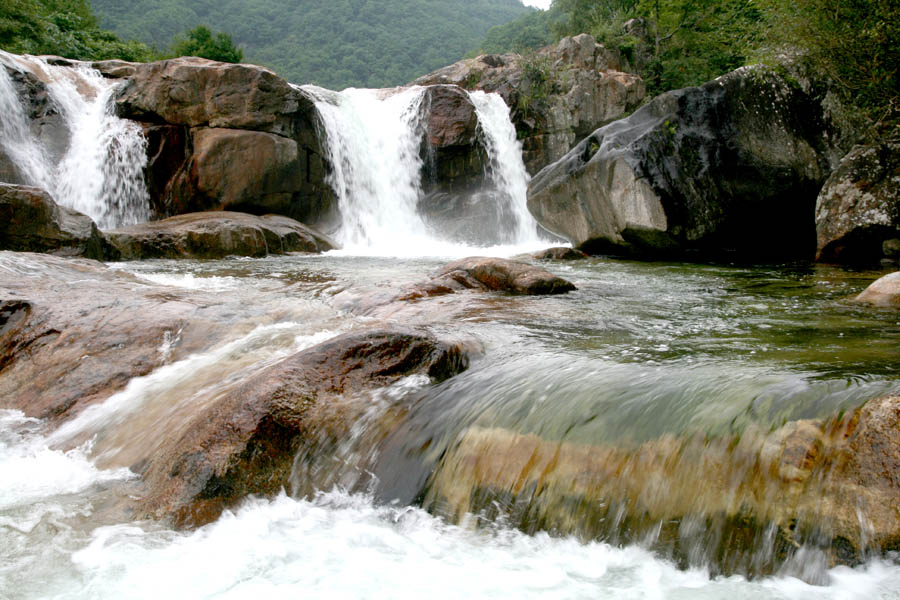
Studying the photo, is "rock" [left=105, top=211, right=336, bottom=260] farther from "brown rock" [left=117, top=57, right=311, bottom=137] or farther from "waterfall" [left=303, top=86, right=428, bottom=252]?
"waterfall" [left=303, top=86, right=428, bottom=252]

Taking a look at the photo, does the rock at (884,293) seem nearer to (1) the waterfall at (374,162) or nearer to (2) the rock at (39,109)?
(1) the waterfall at (374,162)

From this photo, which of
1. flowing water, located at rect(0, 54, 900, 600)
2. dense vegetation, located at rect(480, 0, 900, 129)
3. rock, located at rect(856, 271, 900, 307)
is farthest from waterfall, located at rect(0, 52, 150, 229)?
rock, located at rect(856, 271, 900, 307)

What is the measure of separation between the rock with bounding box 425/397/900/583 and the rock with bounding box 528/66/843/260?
8.15 m

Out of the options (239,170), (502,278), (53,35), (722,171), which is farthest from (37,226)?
(53,35)

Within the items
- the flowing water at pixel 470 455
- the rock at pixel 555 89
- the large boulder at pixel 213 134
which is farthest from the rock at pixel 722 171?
the rock at pixel 555 89

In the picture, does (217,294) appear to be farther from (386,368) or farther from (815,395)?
(815,395)

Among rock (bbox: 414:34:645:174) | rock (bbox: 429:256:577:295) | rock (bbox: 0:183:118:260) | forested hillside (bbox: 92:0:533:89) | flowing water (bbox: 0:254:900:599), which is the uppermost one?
forested hillside (bbox: 92:0:533:89)

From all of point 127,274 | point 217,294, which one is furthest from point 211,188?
point 217,294

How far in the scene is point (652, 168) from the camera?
10.1 metres

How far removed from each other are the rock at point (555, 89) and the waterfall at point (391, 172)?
1.44m

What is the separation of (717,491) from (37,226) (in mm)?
10676

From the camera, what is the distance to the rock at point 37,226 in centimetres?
955

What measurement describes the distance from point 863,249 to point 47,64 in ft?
58.7

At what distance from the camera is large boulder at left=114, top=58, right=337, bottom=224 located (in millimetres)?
14773
